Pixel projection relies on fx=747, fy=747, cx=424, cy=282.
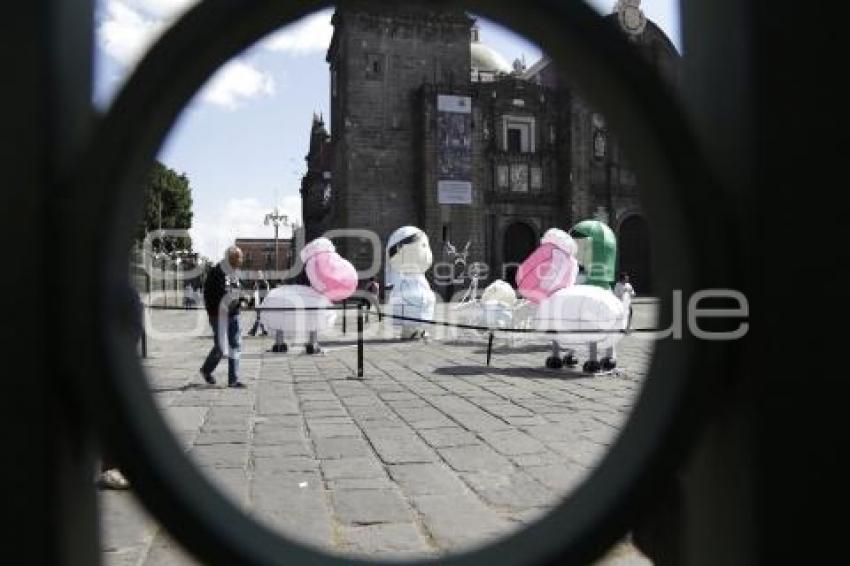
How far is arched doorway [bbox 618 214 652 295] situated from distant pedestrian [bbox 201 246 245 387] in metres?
29.2

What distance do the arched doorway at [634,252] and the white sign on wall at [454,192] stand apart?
25.9 ft

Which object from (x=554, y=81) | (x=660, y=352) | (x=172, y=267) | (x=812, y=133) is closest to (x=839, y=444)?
(x=660, y=352)

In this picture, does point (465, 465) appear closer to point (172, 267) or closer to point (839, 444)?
point (839, 444)

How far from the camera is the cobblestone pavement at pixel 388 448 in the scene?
8.84ft

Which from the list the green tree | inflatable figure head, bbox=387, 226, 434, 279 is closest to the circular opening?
inflatable figure head, bbox=387, 226, 434, 279

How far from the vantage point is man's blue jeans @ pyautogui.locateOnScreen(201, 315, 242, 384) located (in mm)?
6809

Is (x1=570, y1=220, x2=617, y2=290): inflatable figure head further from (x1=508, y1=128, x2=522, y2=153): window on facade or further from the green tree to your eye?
the green tree

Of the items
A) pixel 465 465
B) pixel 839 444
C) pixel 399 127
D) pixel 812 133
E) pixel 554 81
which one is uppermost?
pixel 554 81

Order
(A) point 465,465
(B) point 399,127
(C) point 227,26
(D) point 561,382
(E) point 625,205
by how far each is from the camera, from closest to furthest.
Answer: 1. (C) point 227,26
2. (A) point 465,465
3. (D) point 561,382
4. (B) point 399,127
5. (E) point 625,205

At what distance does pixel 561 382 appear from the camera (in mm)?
6848

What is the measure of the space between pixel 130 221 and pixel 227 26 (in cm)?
23

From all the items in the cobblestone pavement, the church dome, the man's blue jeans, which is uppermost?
the church dome

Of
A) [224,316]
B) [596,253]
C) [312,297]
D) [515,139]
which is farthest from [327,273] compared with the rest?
[515,139]

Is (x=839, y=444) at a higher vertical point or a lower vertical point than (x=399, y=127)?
lower
